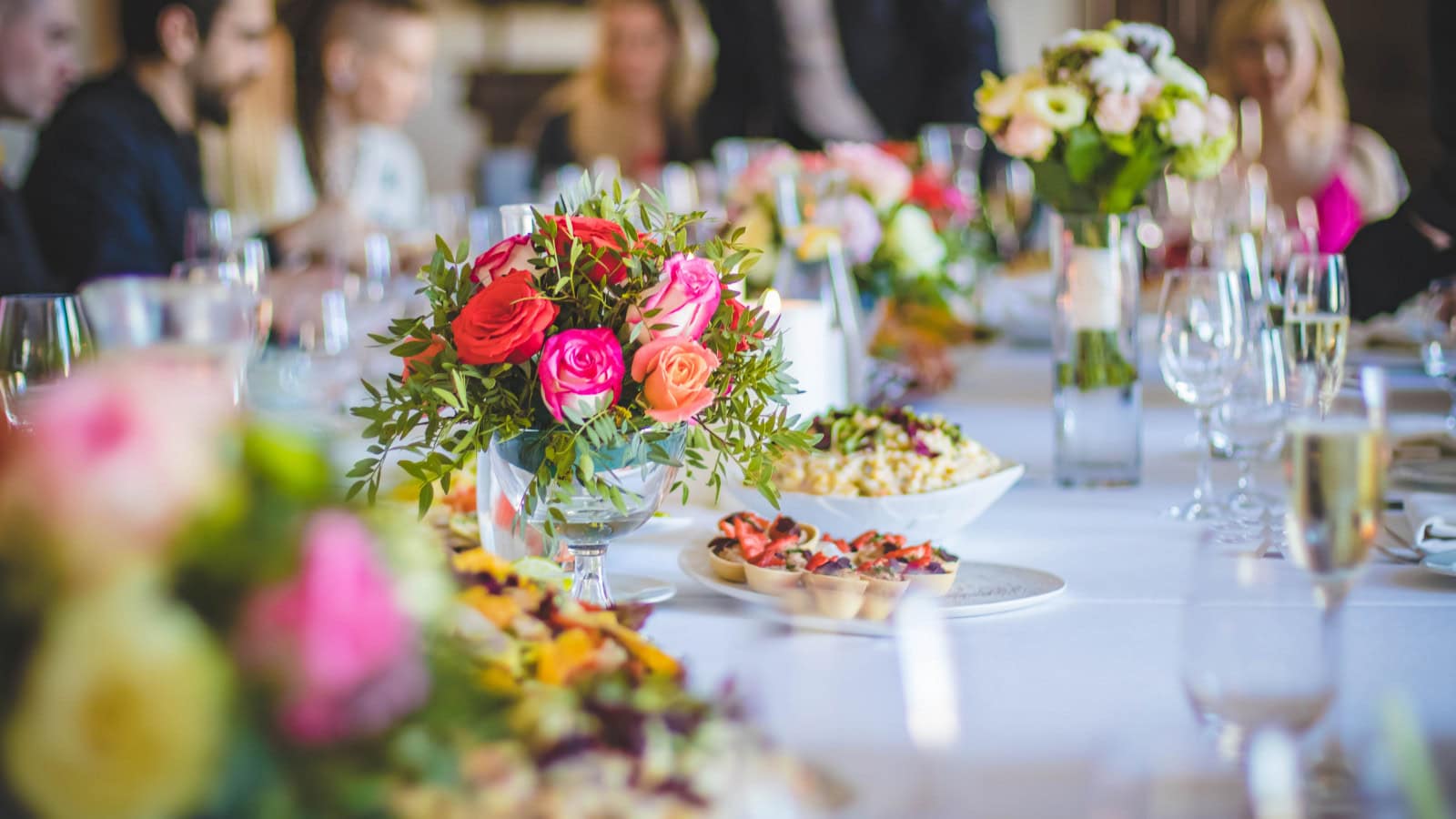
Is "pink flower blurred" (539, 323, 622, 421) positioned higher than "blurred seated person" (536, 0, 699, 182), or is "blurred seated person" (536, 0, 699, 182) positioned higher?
"blurred seated person" (536, 0, 699, 182)

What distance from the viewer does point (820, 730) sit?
21.7 inches

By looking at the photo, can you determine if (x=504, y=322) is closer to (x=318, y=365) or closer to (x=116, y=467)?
(x=116, y=467)

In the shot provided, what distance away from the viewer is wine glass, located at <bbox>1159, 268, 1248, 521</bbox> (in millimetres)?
1336

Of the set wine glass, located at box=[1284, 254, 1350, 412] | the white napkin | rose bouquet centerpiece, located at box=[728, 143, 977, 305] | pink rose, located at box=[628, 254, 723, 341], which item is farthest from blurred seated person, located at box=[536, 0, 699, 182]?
A: pink rose, located at box=[628, 254, 723, 341]

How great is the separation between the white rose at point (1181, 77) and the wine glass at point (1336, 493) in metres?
0.91

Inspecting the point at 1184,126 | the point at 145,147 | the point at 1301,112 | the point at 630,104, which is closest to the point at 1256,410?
the point at 1184,126

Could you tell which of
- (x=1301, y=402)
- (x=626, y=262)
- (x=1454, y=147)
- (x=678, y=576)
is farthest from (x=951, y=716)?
(x=1454, y=147)

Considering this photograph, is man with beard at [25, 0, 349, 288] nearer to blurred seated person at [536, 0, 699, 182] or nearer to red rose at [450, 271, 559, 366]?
blurred seated person at [536, 0, 699, 182]

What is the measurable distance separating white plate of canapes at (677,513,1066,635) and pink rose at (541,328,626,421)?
0.17 metres

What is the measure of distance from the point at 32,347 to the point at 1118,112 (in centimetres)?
106

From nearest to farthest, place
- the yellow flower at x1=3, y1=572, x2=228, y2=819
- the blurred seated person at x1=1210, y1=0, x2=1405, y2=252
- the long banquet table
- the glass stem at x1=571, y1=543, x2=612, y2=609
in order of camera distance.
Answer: the yellow flower at x1=3, y1=572, x2=228, y2=819
the long banquet table
the glass stem at x1=571, y1=543, x2=612, y2=609
the blurred seated person at x1=1210, y1=0, x2=1405, y2=252

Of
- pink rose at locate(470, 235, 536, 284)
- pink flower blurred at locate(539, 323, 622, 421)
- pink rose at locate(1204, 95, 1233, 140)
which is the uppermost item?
pink rose at locate(1204, 95, 1233, 140)

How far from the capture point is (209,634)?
1.38 ft

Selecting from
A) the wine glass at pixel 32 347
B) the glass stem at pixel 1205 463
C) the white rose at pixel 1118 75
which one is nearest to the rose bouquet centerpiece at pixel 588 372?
the wine glass at pixel 32 347
